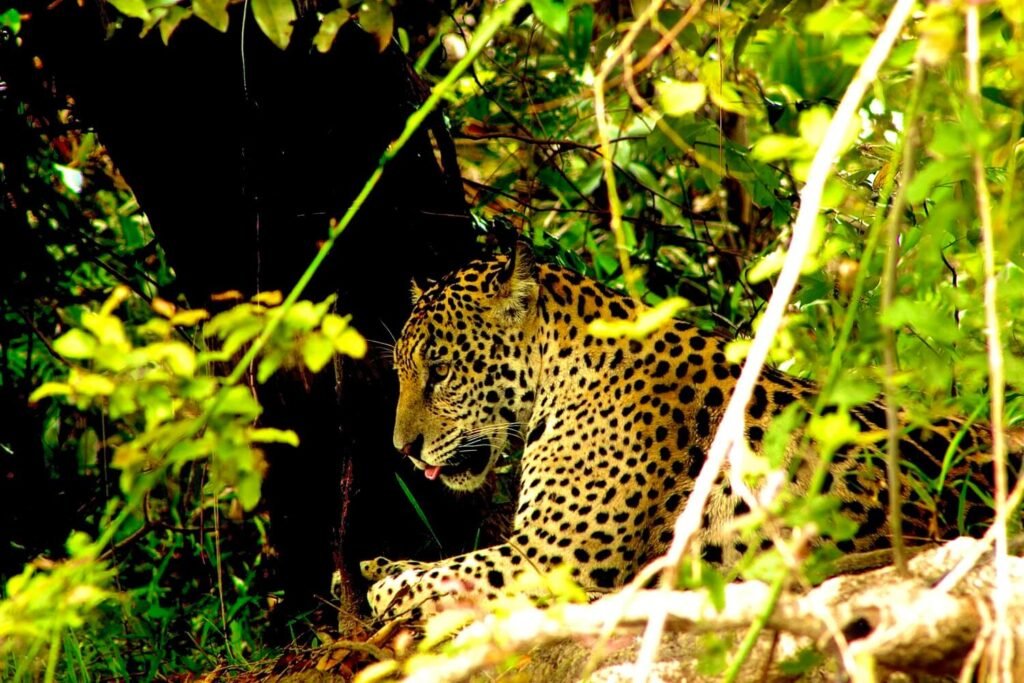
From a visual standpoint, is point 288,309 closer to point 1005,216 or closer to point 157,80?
point 1005,216

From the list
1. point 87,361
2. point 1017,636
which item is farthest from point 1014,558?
point 87,361

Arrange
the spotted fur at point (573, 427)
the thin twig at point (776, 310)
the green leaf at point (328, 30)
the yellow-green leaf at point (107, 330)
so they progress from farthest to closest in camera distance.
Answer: the spotted fur at point (573, 427), the green leaf at point (328, 30), the yellow-green leaf at point (107, 330), the thin twig at point (776, 310)

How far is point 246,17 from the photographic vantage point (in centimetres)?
460

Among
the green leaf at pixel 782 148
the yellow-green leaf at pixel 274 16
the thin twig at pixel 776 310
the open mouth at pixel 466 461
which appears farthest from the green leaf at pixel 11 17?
the thin twig at pixel 776 310

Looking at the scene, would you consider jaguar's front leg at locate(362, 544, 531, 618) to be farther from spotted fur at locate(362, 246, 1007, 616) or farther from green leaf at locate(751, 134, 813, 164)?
green leaf at locate(751, 134, 813, 164)

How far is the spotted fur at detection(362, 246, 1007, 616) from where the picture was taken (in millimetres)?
4336

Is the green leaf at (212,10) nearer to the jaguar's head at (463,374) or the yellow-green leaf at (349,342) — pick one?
the yellow-green leaf at (349,342)

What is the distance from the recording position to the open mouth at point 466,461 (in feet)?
16.7

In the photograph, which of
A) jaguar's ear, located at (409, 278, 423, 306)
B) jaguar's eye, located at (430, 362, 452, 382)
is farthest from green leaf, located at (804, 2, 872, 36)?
jaguar's ear, located at (409, 278, 423, 306)

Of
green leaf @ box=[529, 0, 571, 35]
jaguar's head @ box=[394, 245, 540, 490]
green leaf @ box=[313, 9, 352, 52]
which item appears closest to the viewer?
green leaf @ box=[529, 0, 571, 35]

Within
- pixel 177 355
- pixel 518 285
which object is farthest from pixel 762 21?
pixel 177 355

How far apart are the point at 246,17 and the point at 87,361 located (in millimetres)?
2208

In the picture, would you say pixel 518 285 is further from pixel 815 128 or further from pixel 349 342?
pixel 815 128

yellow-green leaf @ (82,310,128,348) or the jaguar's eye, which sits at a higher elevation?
yellow-green leaf @ (82,310,128,348)
